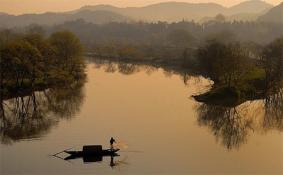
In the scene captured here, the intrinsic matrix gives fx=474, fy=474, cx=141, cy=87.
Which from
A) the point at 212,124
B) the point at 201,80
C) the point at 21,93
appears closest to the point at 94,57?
the point at 201,80

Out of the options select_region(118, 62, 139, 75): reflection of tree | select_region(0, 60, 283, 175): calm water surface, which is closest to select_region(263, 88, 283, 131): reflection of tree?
select_region(0, 60, 283, 175): calm water surface

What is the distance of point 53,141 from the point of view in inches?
1416

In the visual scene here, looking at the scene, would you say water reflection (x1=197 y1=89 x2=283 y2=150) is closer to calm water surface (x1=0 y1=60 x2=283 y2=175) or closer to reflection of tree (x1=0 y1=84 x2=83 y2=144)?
calm water surface (x1=0 y1=60 x2=283 y2=175)

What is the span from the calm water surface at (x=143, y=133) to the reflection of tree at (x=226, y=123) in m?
0.08

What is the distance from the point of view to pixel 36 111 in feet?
151

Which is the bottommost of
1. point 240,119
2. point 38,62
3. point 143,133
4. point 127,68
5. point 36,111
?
point 143,133

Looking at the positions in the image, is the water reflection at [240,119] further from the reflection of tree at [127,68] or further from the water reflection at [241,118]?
the reflection of tree at [127,68]

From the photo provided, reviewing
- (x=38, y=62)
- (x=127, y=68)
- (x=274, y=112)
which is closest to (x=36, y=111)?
(x=38, y=62)

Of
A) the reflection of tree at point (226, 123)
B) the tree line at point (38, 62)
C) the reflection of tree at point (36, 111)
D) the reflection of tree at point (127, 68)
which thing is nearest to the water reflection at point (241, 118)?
the reflection of tree at point (226, 123)

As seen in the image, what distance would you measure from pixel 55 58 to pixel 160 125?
30.1 meters

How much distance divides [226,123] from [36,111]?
717 inches

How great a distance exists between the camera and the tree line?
53.6 m

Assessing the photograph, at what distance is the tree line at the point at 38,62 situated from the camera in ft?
176

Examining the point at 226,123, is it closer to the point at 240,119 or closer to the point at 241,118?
the point at 240,119
